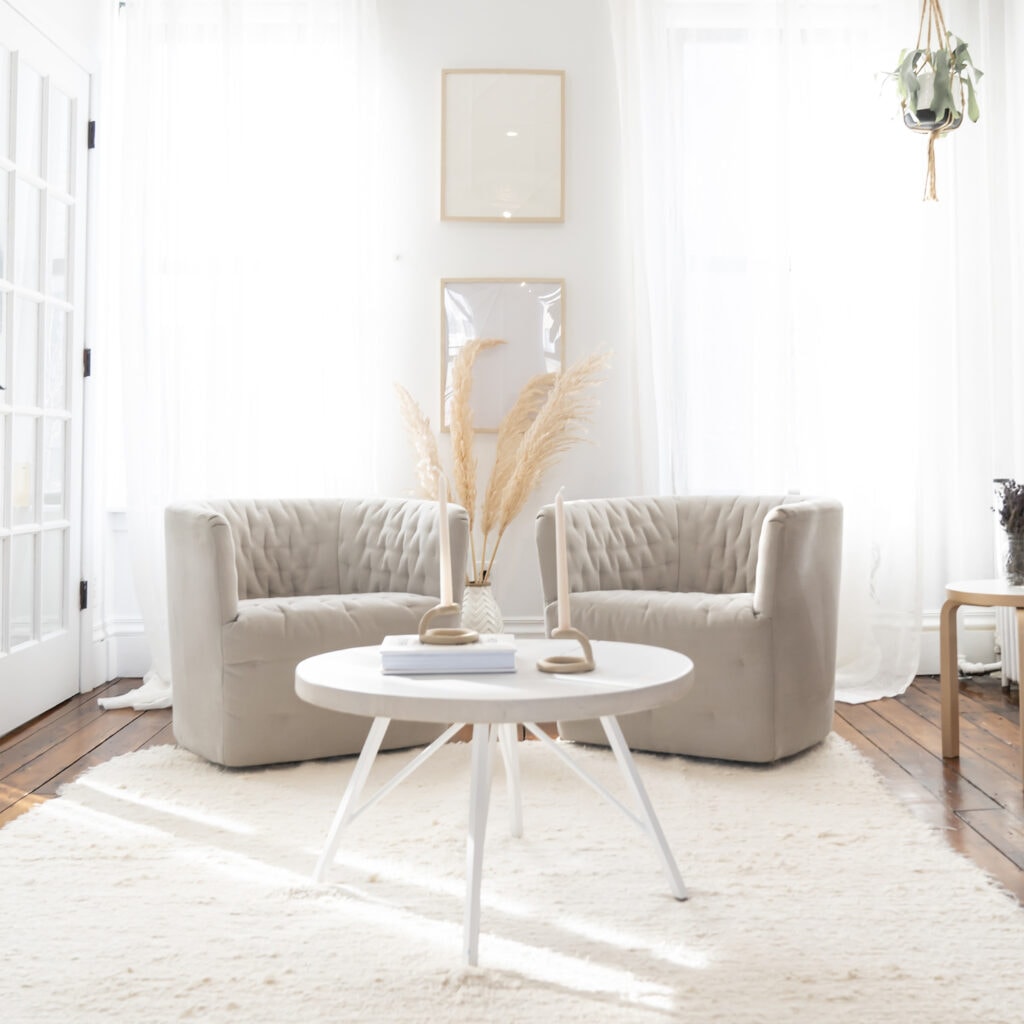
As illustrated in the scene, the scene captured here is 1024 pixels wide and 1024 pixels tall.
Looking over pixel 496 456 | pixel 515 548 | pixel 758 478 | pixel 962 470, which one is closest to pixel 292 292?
pixel 496 456

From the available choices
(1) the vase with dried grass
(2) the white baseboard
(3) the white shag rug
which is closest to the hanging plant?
(1) the vase with dried grass

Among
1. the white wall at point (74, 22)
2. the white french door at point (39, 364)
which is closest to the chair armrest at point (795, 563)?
the white french door at point (39, 364)

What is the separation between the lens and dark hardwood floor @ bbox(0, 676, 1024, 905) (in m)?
2.23

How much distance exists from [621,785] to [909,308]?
7.57 ft

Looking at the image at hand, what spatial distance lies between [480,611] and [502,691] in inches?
73.8

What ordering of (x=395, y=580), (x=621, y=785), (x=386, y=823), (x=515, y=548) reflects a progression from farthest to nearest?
1. (x=515, y=548)
2. (x=395, y=580)
3. (x=621, y=785)
4. (x=386, y=823)

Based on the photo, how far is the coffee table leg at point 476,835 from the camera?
1603mm

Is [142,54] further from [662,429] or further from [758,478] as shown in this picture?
[758,478]

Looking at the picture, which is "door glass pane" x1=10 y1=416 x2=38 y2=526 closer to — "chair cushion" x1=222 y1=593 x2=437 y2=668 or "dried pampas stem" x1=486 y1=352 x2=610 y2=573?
"chair cushion" x1=222 y1=593 x2=437 y2=668

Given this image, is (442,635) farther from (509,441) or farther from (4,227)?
(4,227)

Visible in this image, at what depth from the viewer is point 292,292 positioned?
386 cm

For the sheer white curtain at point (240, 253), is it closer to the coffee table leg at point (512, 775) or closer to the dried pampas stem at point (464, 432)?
the dried pampas stem at point (464, 432)

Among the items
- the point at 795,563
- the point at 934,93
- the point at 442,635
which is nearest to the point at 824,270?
the point at 934,93

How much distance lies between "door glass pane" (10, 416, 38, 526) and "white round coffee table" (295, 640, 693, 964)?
1806 millimetres
